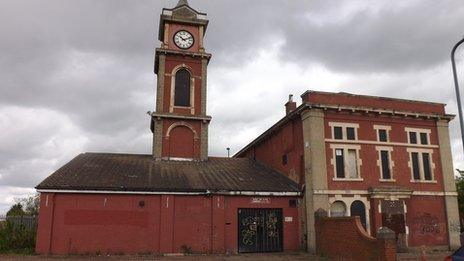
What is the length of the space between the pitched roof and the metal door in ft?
4.74

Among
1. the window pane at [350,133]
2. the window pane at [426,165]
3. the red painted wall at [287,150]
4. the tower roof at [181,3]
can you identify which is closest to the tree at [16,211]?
the red painted wall at [287,150]

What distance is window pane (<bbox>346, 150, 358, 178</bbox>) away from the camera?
2575 cm

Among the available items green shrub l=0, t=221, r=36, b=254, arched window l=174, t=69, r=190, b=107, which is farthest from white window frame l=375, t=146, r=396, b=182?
green shrub l=0, t=221, r=36, b=254

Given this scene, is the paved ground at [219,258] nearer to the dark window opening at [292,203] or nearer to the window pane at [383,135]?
the dark window opening at [292,203]

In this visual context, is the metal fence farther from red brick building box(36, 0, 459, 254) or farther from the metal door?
the metal door

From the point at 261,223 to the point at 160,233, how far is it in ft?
19.8

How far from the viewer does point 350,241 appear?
20078 mm

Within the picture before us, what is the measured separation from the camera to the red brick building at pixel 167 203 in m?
22.8

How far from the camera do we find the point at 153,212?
2392cm

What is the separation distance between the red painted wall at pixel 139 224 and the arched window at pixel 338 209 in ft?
9.12

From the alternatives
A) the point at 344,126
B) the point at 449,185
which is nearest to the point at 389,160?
the point at 344,126

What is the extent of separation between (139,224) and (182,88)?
11686 millimetres

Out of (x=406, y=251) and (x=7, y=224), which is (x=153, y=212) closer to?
(x=7, y=224)

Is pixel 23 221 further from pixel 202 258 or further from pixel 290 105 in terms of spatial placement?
pixel 290 105
